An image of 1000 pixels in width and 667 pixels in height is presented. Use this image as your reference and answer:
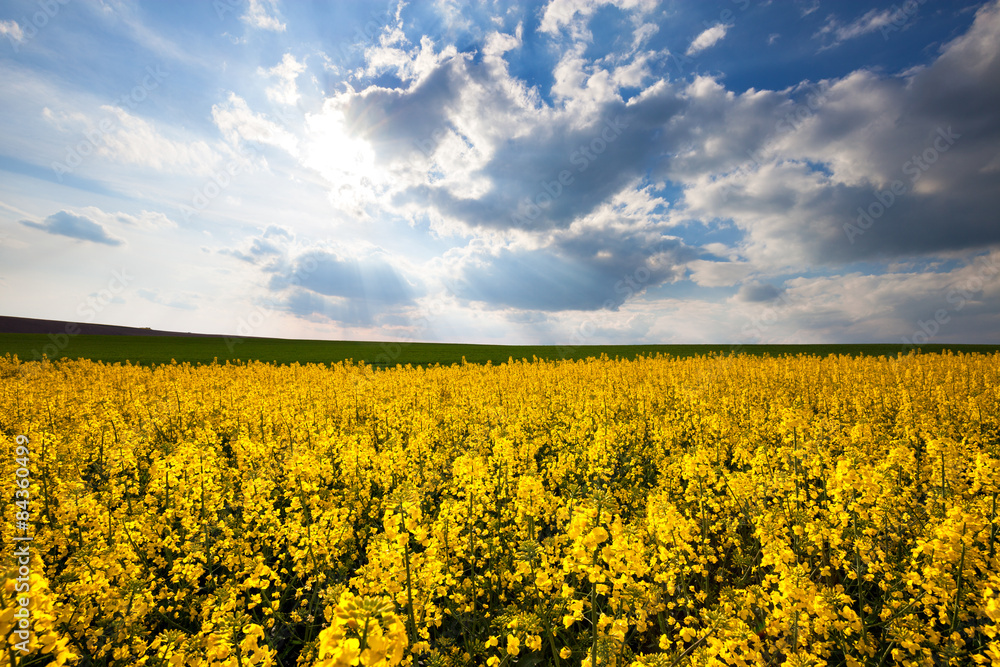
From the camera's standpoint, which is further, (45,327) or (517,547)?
(45,327)

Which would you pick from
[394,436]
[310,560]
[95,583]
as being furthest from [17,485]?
[394,436]

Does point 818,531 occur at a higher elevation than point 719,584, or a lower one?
higher

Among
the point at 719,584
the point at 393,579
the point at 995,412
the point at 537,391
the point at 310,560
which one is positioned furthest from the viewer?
the point at 537,391

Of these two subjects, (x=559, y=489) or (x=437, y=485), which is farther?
(x=559, y=489)

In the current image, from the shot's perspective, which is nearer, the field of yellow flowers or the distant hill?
the field of yellow flowers

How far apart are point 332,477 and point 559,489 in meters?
3.64

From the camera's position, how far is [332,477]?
576 centimetres

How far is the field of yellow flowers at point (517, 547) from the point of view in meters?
2.77

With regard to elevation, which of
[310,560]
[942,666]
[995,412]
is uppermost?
[995,412]

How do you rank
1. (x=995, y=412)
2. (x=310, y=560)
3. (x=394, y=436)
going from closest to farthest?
(x=310, y=560)
(x=394, y=436)
(x=995, y=412)

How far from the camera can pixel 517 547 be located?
4406 mm

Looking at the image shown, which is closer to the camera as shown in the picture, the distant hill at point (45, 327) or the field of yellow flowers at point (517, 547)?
the field of yellow flowers at point (517, 547)

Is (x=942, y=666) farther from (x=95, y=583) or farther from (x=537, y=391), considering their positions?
(x=537, y=391)

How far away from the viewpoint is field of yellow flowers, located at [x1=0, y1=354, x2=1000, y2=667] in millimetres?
2770
